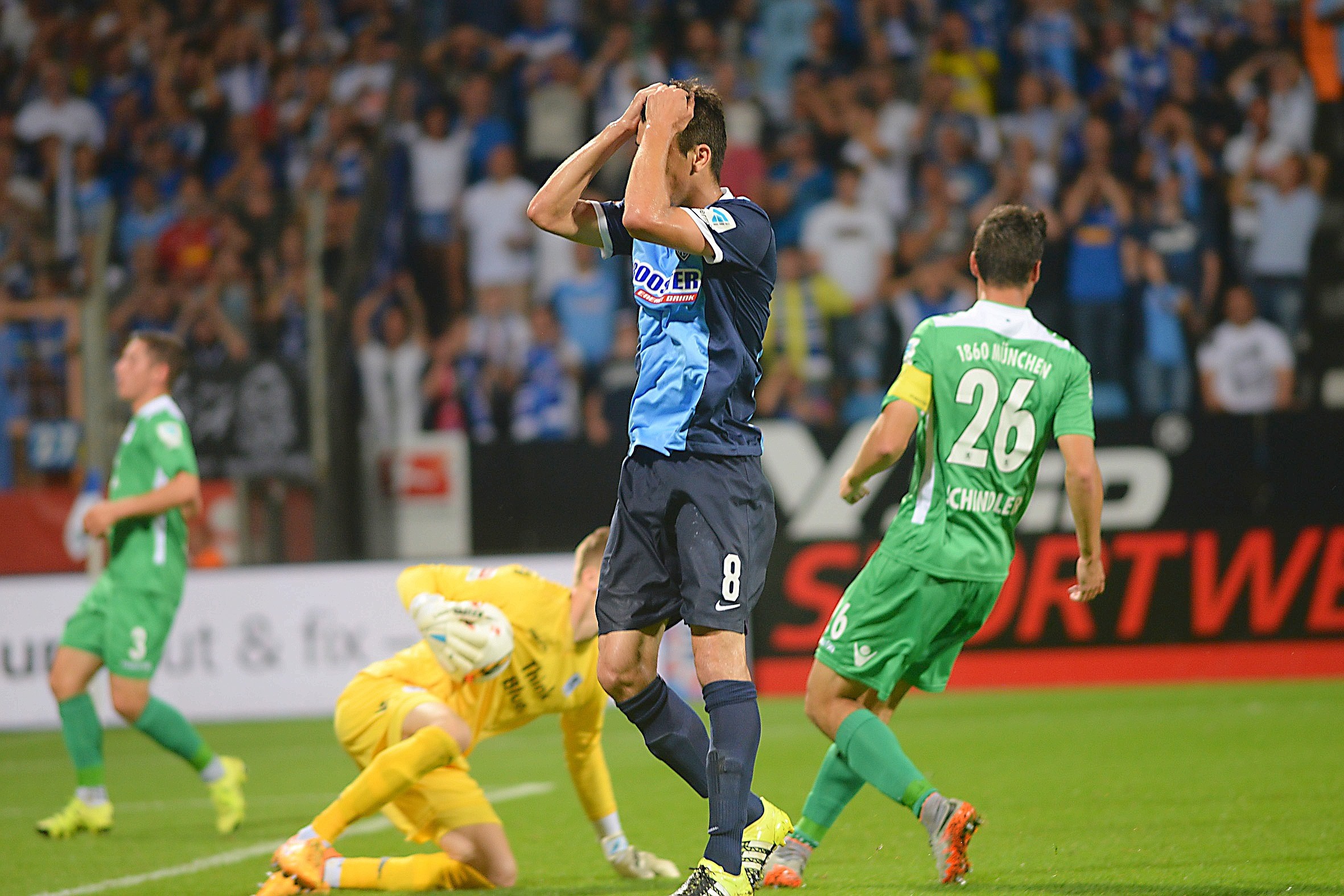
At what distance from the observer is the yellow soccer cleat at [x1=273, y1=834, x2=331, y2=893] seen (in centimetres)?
452

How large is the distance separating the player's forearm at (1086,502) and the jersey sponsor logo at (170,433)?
164 inches

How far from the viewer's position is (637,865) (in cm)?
528

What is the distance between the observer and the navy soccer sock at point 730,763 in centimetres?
412

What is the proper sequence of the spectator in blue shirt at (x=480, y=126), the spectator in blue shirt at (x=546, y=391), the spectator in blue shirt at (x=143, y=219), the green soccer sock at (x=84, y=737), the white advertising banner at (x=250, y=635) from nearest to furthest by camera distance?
the green soccer sock at (x=84, y=737) → the white advertising banner at (x=250, y=635) → the spectator in blue shirt at (x=546, y=391) → the spectator in blue shirt at (x=143, y=219) → the spectator in blue shirt at (x=480, y=126)

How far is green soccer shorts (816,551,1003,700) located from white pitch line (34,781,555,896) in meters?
2.42

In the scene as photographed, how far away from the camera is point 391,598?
11.0 m

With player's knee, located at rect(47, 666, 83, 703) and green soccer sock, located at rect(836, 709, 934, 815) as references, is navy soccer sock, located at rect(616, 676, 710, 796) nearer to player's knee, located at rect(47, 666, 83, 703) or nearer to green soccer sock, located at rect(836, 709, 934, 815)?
green soccer sock, located at rect(836, 709, 934, 815)

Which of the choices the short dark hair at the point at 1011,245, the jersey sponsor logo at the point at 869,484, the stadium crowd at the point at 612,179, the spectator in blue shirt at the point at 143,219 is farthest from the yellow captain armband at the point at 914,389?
the spectator in blue shirt at the point at 143,219

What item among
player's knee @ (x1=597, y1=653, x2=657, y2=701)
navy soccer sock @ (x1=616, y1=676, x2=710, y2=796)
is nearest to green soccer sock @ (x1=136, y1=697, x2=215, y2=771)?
navy soccer sock @ (x1=616, y1=676, x2=710, y2=796)

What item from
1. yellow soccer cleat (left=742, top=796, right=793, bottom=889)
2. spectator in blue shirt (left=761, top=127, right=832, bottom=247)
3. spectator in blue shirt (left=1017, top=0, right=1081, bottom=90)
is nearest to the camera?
yellow soccer cleat (left=742, top=796, right=793, bottom=889)

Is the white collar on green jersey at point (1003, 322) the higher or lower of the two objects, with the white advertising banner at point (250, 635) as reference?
higher

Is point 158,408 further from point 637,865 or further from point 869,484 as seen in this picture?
point 869,484

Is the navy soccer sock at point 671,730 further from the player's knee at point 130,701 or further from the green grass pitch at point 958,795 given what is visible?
the player's knee at point 130,701

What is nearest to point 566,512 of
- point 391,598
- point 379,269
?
point 391,598
